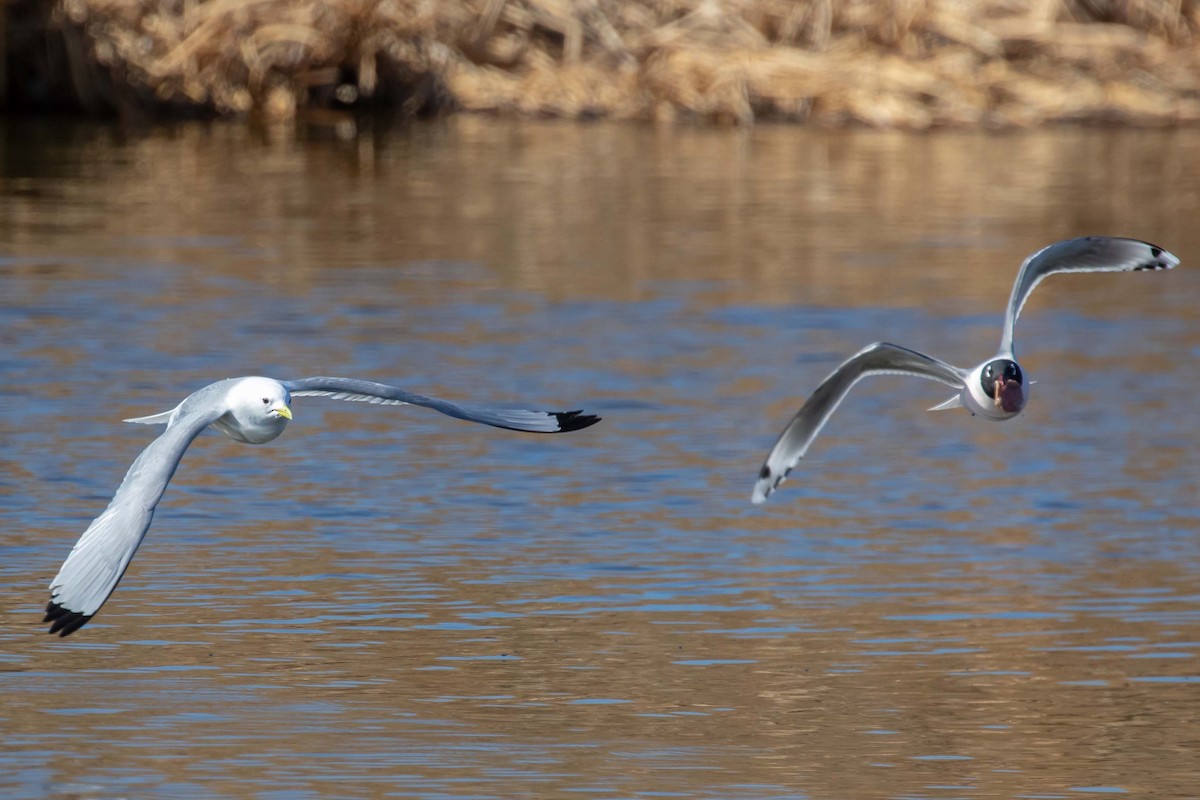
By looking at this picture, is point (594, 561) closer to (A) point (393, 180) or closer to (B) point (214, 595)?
(B) point (214, 595)

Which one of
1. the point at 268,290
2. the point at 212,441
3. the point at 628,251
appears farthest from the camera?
the point at 628,251

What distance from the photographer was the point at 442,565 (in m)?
8.99

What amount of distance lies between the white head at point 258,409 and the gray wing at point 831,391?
1.58 m

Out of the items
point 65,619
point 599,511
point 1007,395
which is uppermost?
point 1007,395

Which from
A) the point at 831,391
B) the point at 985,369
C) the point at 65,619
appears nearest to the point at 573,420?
the point at 831,391

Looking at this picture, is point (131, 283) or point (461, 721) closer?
point (461, 721)

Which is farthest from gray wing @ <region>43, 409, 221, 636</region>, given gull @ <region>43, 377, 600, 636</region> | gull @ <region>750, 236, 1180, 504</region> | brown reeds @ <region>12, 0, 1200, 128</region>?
brown reeds @ <region>12, 0, 1200, 128</region>

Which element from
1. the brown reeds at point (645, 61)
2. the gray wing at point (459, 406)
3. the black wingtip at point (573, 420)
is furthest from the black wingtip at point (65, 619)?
the brown reeds at point (645, 61)

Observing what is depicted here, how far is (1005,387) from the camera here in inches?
300

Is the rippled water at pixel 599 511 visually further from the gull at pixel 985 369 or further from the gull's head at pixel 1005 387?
the gull's head at pixel 1005 387

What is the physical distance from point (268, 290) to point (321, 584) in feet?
22.2

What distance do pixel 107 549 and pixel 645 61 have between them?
2026 centimetres

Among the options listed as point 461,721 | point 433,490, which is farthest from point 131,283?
point 461,721

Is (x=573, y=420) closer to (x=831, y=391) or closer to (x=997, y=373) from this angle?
(x=831, y=391)
